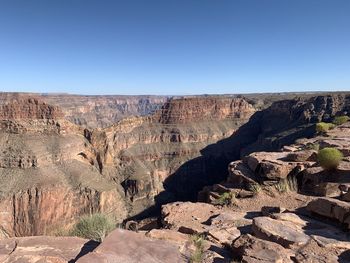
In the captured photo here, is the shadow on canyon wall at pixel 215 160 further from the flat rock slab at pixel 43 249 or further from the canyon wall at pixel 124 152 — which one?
the flat rock slab at pixel 43 249

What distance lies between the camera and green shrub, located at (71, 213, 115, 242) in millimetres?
10384

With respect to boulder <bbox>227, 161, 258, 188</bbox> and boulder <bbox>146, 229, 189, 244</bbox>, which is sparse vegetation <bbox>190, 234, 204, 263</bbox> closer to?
boulder <bbox>146, 229, 189, 244</bbox>

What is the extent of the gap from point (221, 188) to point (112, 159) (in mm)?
71615

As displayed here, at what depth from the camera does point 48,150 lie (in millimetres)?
69250

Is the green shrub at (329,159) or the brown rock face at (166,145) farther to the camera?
the brown rock face at (166,145)

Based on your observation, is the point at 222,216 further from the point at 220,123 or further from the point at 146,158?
the point at 220,123

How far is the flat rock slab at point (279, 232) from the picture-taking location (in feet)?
26.0

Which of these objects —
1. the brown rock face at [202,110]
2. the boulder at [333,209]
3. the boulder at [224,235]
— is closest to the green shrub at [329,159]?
the boulder at [333,209]

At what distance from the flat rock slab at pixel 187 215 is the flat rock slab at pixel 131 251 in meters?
3.82

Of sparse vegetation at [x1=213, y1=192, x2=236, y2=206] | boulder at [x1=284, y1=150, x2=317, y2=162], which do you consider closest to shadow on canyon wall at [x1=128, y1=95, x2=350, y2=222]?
boulder at [x1=284, y1=150, x2=317, y2=162]

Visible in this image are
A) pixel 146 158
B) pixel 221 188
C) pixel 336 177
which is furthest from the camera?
pixel 146 158

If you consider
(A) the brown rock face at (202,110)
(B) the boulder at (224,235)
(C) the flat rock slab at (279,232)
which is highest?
(C) the flat rock slab at (279,232)

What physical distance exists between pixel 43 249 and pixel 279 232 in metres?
5.43

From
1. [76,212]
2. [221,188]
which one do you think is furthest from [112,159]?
[221,188]
